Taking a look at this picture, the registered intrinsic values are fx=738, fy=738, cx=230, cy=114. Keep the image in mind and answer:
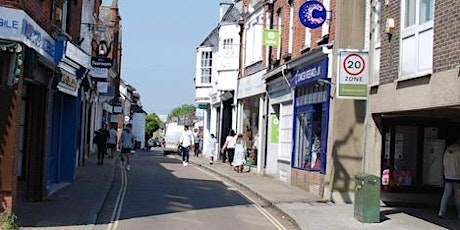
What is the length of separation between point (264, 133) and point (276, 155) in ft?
6.87

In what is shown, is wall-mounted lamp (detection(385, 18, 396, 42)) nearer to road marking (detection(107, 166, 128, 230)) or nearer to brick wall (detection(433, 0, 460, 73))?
brick wall (detection(433, 0, 460, 73))

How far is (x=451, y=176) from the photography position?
15.1 meters

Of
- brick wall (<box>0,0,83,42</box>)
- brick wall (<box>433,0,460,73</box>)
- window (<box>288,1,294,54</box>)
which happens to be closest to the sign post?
window (<box>288,1,294,54</box>)

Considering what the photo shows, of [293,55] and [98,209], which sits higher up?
[293,55]

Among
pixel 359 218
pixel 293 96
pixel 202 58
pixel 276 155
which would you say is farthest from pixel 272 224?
pixel 202 58

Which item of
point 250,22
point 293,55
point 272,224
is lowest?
point 272,224

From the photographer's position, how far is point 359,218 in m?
14.7

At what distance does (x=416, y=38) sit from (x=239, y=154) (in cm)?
1622

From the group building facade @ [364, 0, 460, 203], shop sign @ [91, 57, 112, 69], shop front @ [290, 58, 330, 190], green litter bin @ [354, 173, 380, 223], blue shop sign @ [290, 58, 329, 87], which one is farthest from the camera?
shop sign @ [91, 57, 112, 69]

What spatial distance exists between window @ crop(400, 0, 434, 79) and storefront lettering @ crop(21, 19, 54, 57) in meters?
6.85

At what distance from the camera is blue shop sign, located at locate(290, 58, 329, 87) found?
1921 centimetres

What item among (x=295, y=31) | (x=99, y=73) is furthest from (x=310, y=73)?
(x=99, y=73)

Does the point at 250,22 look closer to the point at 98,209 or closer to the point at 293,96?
the point at 293,96

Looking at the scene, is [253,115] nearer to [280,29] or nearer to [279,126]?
[279,126]
